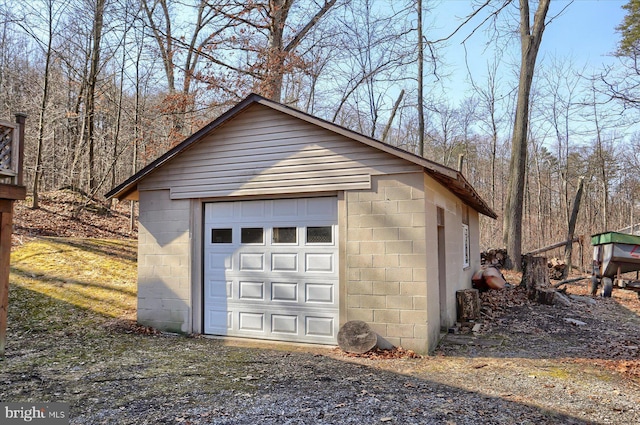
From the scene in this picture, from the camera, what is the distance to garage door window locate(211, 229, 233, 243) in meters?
7.69

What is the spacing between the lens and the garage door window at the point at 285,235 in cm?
720

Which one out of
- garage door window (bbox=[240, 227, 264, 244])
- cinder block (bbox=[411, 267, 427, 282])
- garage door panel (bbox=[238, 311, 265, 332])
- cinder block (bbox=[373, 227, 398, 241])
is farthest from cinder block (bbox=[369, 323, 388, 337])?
garage door window (bbox=[240, 227, 264, 244])

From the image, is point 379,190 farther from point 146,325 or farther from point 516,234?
point 516,234

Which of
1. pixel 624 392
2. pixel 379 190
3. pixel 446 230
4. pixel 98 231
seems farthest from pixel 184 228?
pixel 98 231

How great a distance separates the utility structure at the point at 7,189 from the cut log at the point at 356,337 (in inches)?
182

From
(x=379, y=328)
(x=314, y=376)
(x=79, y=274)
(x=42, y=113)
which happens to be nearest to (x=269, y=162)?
(x=379, y=328)

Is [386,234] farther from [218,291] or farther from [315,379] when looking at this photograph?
[218,291]

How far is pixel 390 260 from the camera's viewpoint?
6.47m

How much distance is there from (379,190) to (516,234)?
31.7ft

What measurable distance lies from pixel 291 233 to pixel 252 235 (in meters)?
0.78

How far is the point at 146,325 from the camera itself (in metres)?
7.95

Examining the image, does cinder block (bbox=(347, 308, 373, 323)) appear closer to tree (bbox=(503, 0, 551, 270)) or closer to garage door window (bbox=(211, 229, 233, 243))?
garage door window (bbox=(211, 229, 233, 243))

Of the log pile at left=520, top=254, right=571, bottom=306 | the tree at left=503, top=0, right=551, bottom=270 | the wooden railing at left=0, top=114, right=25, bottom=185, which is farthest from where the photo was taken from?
the tree at left=503, top=0, right=551, bottom=270

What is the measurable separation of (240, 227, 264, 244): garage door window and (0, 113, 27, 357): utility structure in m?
3.31
